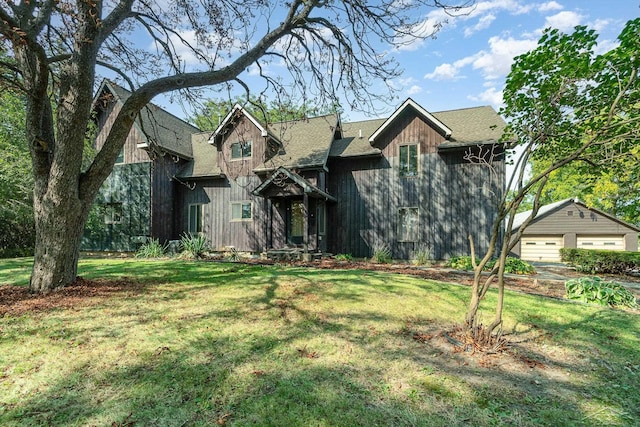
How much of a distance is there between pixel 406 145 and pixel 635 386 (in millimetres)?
12468

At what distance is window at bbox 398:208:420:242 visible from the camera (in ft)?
47.4

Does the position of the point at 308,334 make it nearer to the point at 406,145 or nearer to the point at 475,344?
the point at 475,344

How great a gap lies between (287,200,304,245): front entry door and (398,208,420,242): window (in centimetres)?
486

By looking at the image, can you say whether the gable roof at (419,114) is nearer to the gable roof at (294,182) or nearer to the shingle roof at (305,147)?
the shingle roof at (305,147)

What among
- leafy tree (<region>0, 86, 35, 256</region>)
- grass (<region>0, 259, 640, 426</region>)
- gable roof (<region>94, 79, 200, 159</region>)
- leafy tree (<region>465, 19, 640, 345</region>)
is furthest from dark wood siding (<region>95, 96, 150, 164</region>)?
leafy tree (<region>465, 19, 640, 345</region>)

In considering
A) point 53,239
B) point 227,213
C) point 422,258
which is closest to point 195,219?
point 227,213

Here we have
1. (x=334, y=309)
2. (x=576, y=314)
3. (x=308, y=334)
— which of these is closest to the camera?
(x=308, y=334)

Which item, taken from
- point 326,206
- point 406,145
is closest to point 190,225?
point 326,206

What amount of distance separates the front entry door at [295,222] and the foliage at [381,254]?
3.71 metres

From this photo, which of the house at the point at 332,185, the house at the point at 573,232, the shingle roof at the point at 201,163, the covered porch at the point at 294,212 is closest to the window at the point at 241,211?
the house at the point at 332,185

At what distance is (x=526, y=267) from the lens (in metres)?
11.8

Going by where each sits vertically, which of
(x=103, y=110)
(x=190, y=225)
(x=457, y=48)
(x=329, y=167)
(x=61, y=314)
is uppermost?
(x=103, y=110)

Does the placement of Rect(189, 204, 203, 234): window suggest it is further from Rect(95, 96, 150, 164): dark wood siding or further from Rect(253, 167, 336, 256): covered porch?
Rect(253, 167, 336, 256): covered porch

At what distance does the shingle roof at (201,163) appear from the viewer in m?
16.9
